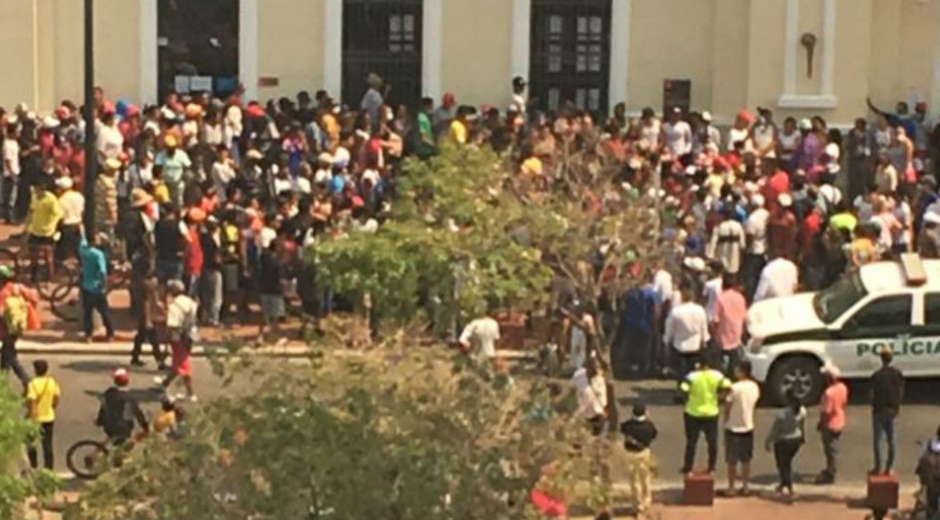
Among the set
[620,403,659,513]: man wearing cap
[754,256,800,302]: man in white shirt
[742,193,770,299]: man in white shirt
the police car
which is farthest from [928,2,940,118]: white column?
[620,403,659,513]: man wearing cap

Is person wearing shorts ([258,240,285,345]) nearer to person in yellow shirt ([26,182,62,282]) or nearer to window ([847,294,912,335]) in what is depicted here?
person in yellow shirt ([26,182,62,282])

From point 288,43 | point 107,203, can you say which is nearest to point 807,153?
point 288,43

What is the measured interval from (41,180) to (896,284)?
11646mm

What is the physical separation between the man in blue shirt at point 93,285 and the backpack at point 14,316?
2.15 m

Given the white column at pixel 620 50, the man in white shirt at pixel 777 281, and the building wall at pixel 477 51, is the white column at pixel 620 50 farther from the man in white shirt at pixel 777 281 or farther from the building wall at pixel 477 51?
the man in white shirt at pixel 777 281

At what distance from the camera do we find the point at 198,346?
28469mm

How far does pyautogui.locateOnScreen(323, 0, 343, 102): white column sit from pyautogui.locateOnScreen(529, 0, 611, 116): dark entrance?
9.47 feet

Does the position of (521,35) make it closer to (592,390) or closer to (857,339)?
(857,339)

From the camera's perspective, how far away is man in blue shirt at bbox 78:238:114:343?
28219mm

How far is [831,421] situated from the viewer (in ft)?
77.6

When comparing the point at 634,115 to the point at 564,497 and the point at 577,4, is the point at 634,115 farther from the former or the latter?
the point at 564,497

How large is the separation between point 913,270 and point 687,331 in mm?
2553

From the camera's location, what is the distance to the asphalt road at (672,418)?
24.5 meters

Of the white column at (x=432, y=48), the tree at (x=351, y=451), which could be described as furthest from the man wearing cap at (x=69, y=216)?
the tree at (x=351, y=451)
